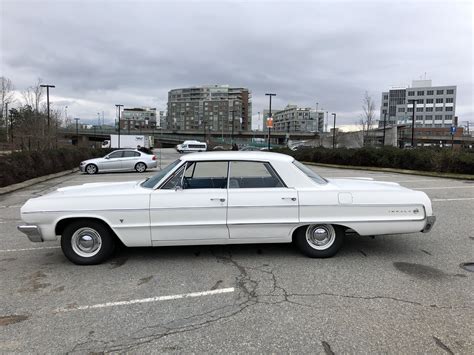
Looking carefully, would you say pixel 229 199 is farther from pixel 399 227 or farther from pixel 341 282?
pixel 399 227

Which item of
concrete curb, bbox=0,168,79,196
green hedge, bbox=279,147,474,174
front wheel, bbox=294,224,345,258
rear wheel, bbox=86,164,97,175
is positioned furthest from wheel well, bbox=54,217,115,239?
green hedge, bbox=279,147,474,174

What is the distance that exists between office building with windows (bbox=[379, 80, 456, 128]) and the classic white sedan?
127m

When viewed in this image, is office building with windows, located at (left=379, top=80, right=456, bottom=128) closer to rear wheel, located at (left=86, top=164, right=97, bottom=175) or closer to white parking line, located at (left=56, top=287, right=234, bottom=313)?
rear wheel, located at (left=86, top=164, right=97, bottom=175)

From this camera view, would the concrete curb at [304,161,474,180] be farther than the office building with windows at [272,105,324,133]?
No

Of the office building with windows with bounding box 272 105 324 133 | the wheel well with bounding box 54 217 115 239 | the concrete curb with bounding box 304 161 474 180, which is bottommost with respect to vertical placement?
the concrete curb with bounding box 304 161 474 180

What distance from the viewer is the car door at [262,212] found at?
4.80 m

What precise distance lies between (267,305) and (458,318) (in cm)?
179

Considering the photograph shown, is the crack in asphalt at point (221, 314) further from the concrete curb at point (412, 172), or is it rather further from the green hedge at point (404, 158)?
the green hedge at point (404, 158)

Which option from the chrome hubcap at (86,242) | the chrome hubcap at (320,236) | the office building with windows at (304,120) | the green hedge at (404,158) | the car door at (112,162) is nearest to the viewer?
the chrome hubcap at (86,242)

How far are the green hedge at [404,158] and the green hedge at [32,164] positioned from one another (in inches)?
757

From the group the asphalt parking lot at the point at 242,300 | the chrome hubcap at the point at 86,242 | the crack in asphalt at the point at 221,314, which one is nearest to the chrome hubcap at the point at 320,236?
the asphalt parking lot at the point at 242,300

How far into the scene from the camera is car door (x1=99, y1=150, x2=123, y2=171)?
21344 millimetres

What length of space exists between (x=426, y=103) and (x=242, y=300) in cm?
14038

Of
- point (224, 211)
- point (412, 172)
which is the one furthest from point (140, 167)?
point (224, 211)
